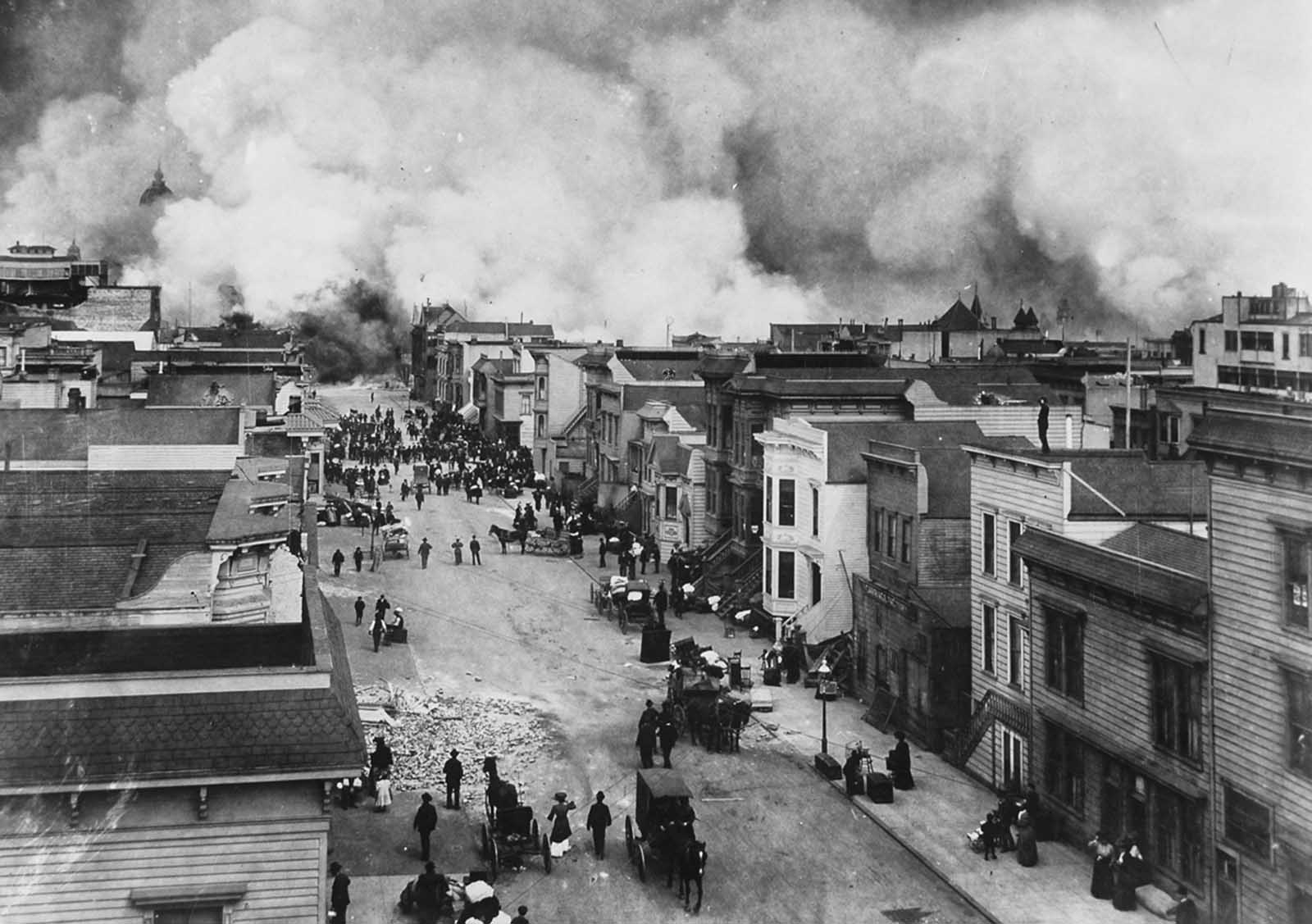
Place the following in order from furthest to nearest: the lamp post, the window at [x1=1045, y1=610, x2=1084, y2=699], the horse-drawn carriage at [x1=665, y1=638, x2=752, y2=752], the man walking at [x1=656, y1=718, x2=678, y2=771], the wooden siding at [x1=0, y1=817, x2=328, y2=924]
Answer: the horse-drawn carriage at [x1=665, y1=638, x2=752, y2=752], the lamp post, the man walking at [x1=656, y1=718, x2=678, y2=771], the window at [x1=1045, y1=610, x2=1084, y2=699], the wooden siding at [x1=0, y1=817, x2=328, y2=924]

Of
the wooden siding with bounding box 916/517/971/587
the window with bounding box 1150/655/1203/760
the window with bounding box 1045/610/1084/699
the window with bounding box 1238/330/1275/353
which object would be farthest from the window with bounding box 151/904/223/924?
the window with bounding box 1238/330/1275/353

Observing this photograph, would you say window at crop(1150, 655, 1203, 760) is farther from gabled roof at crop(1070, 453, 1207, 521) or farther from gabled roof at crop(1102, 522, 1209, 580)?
gabled roof at crop(1070, 453, 1207, 521)

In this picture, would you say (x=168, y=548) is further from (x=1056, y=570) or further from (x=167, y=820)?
(x=1056, y=570)

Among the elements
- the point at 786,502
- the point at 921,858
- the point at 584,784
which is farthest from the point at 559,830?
the point at 786,502

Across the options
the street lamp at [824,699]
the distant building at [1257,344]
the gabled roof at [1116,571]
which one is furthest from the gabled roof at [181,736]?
the distant building at [1257,344]

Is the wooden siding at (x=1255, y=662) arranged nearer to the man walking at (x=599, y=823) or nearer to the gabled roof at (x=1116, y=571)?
the gabled roof at (x=1116, y=571)

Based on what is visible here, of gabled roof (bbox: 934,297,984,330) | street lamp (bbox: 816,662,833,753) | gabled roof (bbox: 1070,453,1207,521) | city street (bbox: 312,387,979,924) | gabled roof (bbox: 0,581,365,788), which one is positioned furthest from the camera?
gabled roof (bbox: 934,297,984,330)
